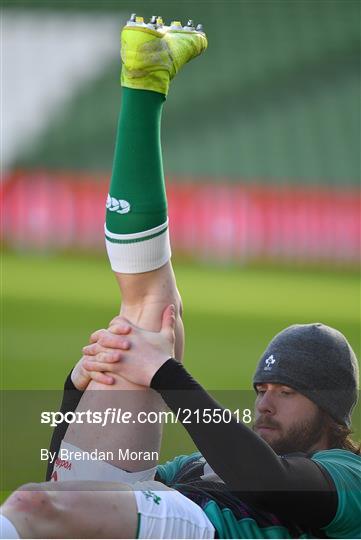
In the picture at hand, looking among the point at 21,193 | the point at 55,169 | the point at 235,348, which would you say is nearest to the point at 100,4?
the point at 55,169

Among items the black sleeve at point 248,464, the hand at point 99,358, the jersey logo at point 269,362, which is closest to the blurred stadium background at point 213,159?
the jersey logo at point 269,362

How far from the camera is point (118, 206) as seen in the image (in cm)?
218

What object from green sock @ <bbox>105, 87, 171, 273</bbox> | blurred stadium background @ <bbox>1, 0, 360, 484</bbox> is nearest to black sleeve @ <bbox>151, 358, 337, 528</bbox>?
green sock @ <bbox>105, 87, 171, 273</bbox>

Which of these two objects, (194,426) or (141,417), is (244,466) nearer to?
(194,426)

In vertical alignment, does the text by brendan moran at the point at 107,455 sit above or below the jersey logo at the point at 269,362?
below

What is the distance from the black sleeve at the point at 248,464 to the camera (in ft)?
6.48

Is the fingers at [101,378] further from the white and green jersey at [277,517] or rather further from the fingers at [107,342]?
the white and green jersey at [277,517]

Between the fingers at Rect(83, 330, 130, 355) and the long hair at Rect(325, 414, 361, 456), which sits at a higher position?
the fingers at Rect(83, 330, 130, 355)

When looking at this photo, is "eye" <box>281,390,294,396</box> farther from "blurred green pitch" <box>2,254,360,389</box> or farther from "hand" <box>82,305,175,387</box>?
"blurred green pitch" <box>2,254,360,389</box>

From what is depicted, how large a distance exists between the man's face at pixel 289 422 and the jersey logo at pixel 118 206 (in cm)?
56

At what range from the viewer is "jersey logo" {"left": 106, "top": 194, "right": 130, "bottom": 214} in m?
2.17

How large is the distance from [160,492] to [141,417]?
0.17 meters

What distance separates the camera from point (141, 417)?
6.97 ft

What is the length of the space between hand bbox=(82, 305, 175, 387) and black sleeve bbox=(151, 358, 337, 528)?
0.04 metres
